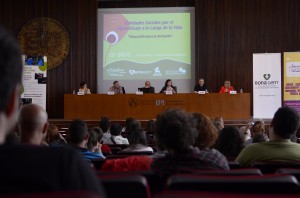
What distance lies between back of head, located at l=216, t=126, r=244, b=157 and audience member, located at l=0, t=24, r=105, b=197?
273 centimetres

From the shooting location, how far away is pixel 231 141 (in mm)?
3533

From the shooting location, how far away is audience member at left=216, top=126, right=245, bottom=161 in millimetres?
3529

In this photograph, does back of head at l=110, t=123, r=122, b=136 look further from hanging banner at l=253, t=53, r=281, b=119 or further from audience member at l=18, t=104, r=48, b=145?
hanging banner at l=253, t=53, r=281, b=119

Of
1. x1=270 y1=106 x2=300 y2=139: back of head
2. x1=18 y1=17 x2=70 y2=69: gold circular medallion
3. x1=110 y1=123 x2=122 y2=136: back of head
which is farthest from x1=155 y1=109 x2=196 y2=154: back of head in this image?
x1=18 y1=17 x2=70 y2=69: gold circular medallion

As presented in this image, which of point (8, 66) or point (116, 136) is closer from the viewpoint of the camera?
point (8, 66)

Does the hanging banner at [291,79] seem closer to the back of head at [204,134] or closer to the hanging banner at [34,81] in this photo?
the hanging banner at [34,81]

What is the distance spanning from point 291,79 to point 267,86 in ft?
2.02

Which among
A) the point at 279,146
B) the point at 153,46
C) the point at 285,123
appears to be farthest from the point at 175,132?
the point at 153,46

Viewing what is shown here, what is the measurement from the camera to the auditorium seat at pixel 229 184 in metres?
1.24

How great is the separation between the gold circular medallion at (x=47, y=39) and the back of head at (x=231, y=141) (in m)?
9.93

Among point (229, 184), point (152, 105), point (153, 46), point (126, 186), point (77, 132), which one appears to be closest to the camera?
point (229, 184)

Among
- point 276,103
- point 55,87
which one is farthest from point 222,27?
point 55,87

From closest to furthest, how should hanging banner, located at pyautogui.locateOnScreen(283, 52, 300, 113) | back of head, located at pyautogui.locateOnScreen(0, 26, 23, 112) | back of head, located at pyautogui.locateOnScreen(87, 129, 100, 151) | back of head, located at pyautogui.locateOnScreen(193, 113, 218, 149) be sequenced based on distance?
back of head, located at pyautogui.locateOnScreen(0, 26, 23, 112), back of head, located at pyautogui.locateOnScreen(193, 113, 218, 149), back of head, located at pyautogui.locateOnScreen(87, 129, 100, 151), hanging banner, located at pyautogui.locateOnScreen(283, 52, 300, 113)

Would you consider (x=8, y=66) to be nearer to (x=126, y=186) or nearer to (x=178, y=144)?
(x=126, y=186)
